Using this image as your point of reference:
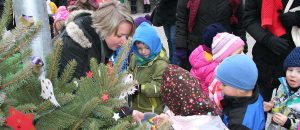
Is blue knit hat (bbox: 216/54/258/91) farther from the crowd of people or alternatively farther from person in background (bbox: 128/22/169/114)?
person in background (bbox: 128/22/169/114)

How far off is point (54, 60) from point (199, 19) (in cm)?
271

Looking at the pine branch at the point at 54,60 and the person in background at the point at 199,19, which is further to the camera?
the person in background at the point at 199,19

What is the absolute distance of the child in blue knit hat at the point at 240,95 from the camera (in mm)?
2240

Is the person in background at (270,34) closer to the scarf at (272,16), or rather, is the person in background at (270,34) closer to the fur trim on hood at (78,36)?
the scarf at (272,16)

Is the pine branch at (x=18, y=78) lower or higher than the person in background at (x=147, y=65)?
higher

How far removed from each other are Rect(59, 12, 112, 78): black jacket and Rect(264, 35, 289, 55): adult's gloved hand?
4.31ft

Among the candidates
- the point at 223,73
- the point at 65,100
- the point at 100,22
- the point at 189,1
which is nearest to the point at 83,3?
the point at 189,1

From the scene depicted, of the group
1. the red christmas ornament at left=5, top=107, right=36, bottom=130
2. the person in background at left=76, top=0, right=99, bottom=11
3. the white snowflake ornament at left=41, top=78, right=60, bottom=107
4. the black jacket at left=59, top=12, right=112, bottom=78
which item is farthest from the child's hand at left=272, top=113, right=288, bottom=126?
the person in background at left=76, top=0, right=99, bottom=11

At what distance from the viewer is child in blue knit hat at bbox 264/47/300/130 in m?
2.57

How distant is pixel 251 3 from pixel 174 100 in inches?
60.0

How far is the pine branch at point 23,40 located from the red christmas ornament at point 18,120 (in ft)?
0.57

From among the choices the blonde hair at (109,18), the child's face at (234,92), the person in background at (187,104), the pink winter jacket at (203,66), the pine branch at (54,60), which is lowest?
the pink winter jacket at (203,66)

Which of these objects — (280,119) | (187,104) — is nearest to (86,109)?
(187,104)

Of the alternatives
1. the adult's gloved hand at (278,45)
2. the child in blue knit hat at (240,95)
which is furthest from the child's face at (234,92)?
the adult's gloved hand at (278,45)
